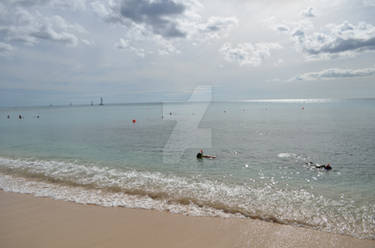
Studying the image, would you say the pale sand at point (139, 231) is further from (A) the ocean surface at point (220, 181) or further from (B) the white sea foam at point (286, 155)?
(B) the white sea foam at point (286, 155)

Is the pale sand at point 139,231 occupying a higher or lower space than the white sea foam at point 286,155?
lower

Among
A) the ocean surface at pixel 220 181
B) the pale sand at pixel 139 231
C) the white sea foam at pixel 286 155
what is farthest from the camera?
the white sea foam at pixel 286 155

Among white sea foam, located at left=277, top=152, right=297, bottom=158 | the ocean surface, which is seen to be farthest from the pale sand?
white sea foam, located at left=277, top=152, right=297, bottom=158

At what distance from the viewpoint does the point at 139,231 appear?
804 centimetres

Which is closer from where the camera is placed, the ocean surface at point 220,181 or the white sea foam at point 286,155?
the ocean surface at point 220,181

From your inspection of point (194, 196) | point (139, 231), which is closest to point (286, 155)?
point (194, 196)

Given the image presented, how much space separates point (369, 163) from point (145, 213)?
1849cm

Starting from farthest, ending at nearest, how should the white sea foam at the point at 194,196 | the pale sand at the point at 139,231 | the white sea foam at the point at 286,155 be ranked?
1. the white sea foam at the point at 286,155
2. the white sea foam at the point at 194,196
3. the pale sand at the point at 139,231

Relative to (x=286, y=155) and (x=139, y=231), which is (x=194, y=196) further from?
(x=286, y=155)

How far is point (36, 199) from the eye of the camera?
11.0 metres

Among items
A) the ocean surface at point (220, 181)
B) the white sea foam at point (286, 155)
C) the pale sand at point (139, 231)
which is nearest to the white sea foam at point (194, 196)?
the ocean surface at point (220, 181)

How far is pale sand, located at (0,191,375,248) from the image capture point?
24.0ft

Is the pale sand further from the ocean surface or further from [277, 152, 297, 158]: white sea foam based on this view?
[277, 152, 297, 158]: white sea foam

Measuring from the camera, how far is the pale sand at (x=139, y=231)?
731 centimetres
